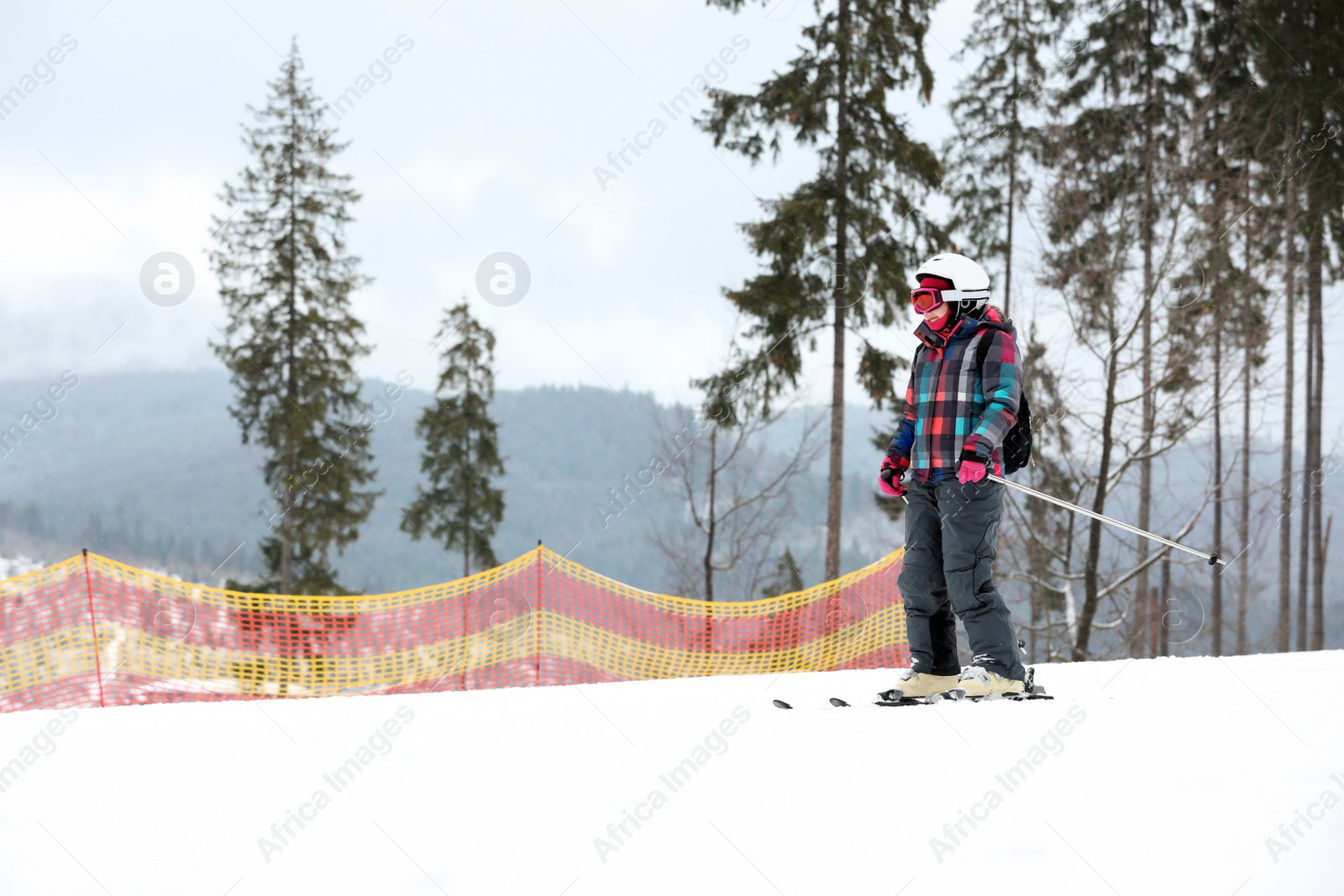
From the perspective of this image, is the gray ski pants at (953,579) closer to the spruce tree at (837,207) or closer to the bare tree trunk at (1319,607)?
the spruce tree at (837,207)

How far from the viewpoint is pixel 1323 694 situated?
3.50 metres

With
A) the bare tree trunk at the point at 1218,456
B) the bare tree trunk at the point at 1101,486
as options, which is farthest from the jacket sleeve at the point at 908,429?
the bare tree trunk at the point at 1101,486

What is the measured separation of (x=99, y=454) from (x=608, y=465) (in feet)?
223

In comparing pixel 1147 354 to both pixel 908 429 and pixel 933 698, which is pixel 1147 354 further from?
pixel 933 698

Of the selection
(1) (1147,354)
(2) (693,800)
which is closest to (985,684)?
(2) (693,800)

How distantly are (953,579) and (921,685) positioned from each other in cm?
47

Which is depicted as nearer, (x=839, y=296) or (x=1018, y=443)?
(x=1018, y=443)

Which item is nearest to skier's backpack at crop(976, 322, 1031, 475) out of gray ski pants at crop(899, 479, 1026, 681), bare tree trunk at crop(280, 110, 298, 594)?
gray ski pants at crop(899, 479, 1026, 681)

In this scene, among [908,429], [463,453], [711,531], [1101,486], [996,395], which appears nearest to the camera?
[996,395]

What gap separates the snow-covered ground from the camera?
194 cm

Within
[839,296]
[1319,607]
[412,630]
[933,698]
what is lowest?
[1319,607]

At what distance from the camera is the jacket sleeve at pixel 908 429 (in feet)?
12.9

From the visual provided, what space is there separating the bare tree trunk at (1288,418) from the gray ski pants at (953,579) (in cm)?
1489

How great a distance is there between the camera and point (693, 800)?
234 centimetres
